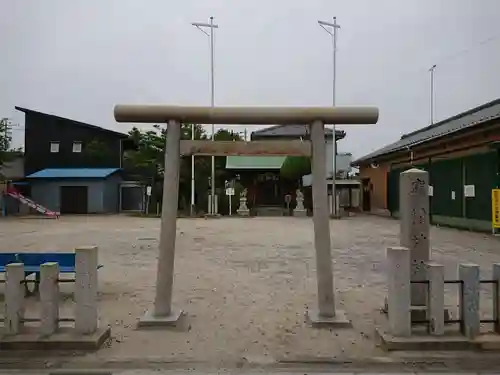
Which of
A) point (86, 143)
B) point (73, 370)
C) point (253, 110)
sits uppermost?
point (86, 143)

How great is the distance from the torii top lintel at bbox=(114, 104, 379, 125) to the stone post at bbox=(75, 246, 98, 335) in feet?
5.87

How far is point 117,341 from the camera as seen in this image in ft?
17.8

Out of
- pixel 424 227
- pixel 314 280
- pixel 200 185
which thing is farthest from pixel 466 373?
pixel 200 185

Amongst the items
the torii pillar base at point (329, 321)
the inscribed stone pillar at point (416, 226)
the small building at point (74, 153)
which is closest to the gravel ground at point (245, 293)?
the torii pillar base at point (329, 321)

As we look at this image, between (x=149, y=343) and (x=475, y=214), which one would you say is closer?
(x=149, y=343)

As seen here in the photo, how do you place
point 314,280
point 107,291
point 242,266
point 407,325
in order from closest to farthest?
point 407,325, point 107,291, point 314,280, point 242,266

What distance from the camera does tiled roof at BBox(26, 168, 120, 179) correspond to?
36312 mm

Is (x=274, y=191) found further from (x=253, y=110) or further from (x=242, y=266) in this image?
(x=253, y=110)

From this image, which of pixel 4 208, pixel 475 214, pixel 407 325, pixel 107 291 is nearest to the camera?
pixel 407 325

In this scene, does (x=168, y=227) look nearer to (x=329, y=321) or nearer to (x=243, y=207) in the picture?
(x=329, y=321)

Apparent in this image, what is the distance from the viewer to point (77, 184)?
36.6 m

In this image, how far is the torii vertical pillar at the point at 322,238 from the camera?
19.9ft

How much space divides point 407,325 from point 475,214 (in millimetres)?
16158

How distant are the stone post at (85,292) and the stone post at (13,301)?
617mm
